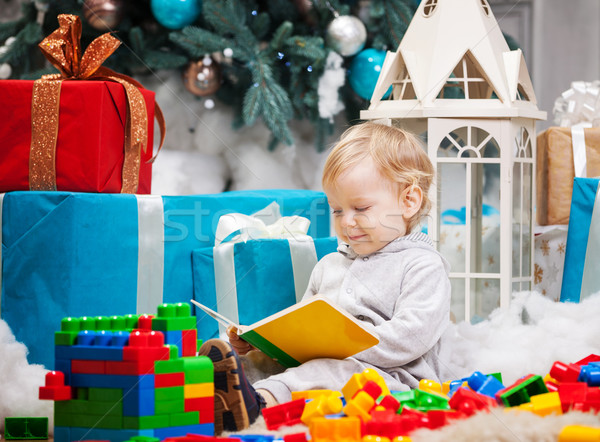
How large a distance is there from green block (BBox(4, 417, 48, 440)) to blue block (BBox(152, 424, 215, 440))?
27cm

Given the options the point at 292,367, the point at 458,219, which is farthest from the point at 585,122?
the point at 292,367

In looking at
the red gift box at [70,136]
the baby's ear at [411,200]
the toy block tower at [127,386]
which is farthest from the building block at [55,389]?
the baby's ear at [411,200]

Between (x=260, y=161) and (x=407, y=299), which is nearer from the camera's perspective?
(x=407, y=299)

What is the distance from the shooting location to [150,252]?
137 cm

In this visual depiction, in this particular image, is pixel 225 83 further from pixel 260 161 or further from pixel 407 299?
pixel 407 299

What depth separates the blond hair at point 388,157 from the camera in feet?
4.17

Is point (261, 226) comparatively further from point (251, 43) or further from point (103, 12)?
point (103, 12)

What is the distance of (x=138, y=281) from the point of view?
4.43ft

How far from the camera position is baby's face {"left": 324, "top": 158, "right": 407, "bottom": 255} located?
49.4 inches

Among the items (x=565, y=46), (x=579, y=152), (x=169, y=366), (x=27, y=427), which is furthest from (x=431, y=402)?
(x=565, y=46)

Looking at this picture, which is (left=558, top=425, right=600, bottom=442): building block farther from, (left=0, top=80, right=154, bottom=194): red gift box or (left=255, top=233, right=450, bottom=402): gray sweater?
(left=0, top=80, right=154, bottom=194): red gift box

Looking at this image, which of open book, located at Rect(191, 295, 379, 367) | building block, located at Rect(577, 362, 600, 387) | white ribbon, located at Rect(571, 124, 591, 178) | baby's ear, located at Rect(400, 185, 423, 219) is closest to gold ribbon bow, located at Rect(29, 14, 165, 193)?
open book, located at Rect(191, 295, 379, 367)

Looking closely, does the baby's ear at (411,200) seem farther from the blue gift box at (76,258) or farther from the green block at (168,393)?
the green block at (168,393)

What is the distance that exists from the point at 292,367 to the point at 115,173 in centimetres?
51
